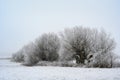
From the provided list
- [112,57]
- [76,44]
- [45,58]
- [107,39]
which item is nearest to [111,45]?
[107,39]

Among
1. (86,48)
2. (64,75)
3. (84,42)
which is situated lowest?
(64,75)

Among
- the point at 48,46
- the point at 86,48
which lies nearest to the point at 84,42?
the point at 86,48

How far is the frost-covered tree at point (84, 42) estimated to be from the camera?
32.9m

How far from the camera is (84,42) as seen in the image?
117ft

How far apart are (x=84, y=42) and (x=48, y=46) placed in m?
12.2

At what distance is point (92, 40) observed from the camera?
3609cm

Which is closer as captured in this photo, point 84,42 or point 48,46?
point 84,42

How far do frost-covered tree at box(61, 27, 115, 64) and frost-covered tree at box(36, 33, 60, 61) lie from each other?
8.25m

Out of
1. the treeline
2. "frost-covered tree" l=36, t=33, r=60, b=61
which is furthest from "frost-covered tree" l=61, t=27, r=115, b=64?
"frost-covered tree" l=36, t=33, r=60, b=61

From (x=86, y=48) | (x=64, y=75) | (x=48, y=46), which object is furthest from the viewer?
(x=48, y=46)

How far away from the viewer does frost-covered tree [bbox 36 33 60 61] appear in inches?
1748

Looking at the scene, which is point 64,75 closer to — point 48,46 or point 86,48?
point 86,48

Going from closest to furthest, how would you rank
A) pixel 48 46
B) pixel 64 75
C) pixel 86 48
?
pixel 64 75, pixel 86 48, pixel 48 46

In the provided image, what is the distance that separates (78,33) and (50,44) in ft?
36.8
